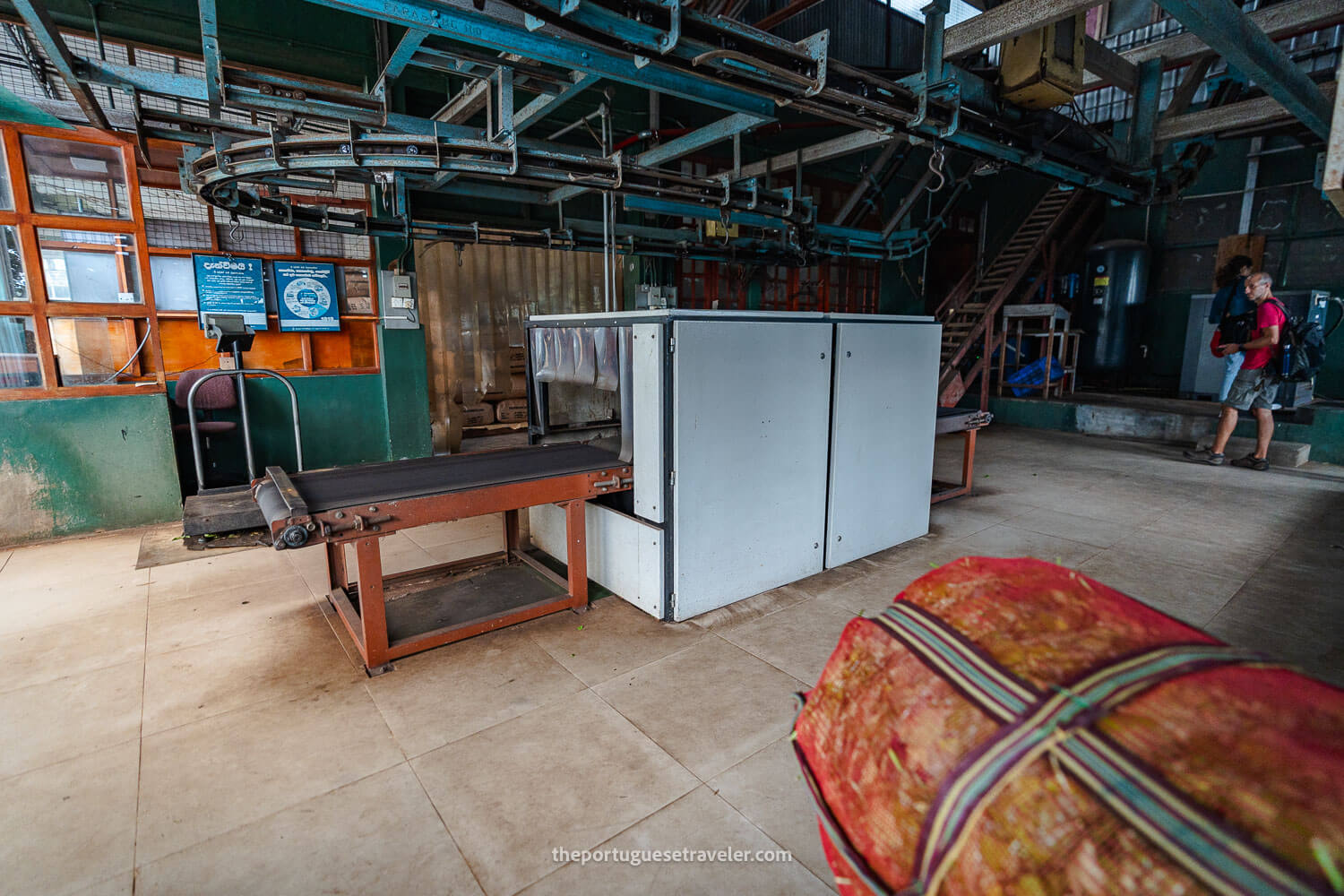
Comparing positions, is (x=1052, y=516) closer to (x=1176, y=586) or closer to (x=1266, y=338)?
(x=1176, y=586)

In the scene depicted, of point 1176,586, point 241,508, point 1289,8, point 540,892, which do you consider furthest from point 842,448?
point 1289,8

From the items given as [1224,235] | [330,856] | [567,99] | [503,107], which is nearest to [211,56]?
[503,107]

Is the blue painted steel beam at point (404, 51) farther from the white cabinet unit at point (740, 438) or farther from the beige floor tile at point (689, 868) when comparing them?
the beige floor tile at point (689, 868)

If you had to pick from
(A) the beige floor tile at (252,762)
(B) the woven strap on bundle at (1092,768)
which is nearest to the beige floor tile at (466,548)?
(A) the beige floor tile at (252,762)

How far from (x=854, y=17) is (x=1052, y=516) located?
8.18 meters

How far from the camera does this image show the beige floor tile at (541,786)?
1.77m

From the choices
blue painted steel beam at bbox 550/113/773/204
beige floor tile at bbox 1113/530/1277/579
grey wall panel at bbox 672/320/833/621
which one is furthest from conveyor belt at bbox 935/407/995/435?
Answer: blue painted steel beam at bbox 550/113/773/204

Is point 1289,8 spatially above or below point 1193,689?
above

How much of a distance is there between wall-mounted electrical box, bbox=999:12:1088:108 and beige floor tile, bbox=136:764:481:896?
523cm

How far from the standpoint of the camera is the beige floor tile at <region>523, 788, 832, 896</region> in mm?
1637

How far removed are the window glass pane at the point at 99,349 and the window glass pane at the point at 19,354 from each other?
112 mm

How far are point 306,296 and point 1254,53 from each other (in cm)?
707

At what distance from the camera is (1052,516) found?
475cm

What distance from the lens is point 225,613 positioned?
3.25 m
